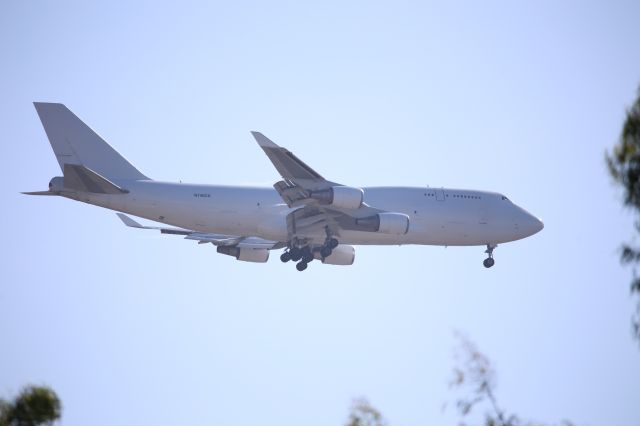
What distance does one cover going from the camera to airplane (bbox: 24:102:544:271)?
4166 cm

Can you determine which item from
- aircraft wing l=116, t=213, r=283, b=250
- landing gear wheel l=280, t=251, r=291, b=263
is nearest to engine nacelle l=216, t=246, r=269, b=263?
aircraft wing l=116, t=213, r=283, b=250

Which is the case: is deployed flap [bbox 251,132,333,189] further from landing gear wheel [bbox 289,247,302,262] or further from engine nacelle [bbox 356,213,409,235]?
landing gear wheel [bbox 289,247,302,262]

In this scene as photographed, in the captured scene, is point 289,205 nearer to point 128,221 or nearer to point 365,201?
point 365,201

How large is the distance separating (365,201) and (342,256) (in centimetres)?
609

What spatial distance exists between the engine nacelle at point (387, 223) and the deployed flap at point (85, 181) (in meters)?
10.5

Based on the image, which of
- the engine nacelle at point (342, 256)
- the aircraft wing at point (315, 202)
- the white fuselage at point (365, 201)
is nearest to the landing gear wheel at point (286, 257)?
the white fuselage at point (365, 201)

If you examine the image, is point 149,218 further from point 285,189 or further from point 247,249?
point 247,249

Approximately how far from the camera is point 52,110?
4300 cm

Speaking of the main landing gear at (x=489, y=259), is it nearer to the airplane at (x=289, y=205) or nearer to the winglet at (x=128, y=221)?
the airplane at (x=289, y=205)

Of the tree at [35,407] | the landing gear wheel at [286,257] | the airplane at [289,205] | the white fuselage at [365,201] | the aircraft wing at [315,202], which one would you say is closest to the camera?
the tree at [35,407]

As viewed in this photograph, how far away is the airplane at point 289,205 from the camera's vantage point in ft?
137

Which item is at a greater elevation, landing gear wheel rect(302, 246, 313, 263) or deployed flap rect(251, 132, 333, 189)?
deployed flap rect(251, 132, 333, 189)

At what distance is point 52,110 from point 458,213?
18274 millimetres

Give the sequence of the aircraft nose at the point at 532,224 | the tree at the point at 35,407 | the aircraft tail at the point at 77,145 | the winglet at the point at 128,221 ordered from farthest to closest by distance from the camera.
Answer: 1. the aircraft nose at the point at 532,224
2. the winglet at the point at 128,221
3. the aircraft tail at the point at 77,145
4. the tree at the point at 35,407
